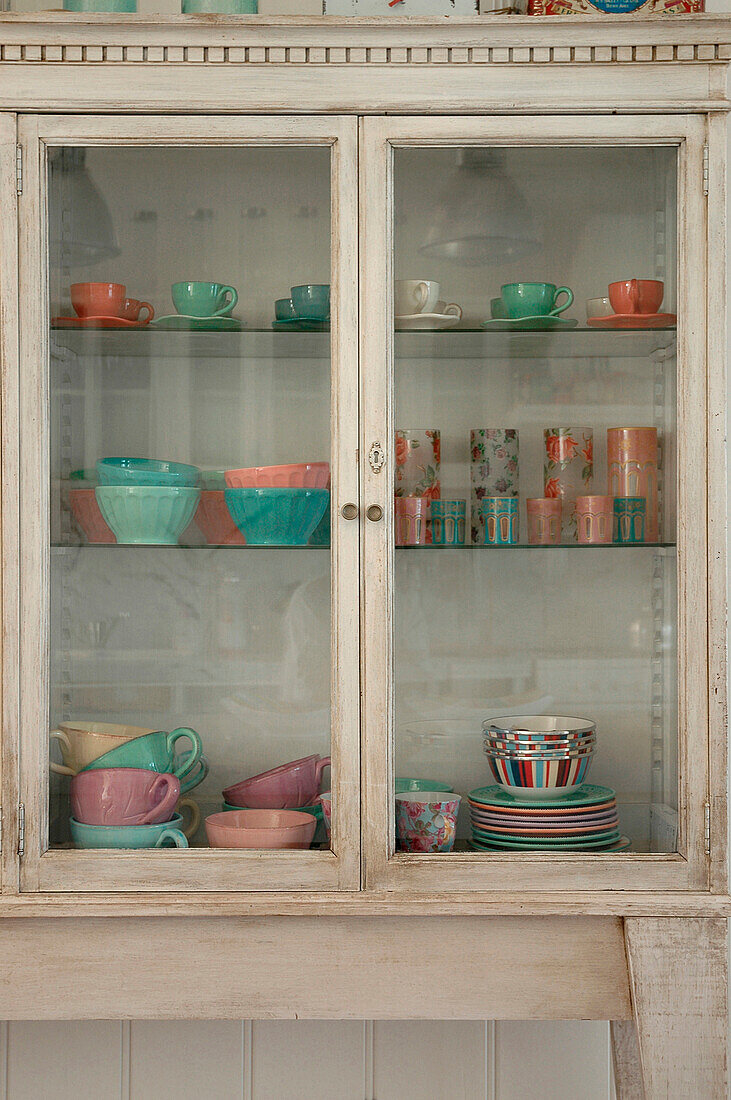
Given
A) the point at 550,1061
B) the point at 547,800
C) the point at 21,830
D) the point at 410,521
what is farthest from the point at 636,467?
the point at 550,1061

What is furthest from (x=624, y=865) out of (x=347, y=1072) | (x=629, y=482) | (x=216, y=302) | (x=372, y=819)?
(x=216, y=302)

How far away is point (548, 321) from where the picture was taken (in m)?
1.32

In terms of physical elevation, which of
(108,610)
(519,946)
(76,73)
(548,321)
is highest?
(76,73)

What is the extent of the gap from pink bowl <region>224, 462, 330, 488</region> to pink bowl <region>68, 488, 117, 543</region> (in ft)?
0.57

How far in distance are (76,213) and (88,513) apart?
1.27ft

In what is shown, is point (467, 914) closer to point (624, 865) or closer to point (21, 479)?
point (624, 865)

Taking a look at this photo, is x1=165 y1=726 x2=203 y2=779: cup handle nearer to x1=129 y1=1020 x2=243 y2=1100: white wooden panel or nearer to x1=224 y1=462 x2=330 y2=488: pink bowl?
x1=224 y1=462 x2=330 y2=488: pink bowl

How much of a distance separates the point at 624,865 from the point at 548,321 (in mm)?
711

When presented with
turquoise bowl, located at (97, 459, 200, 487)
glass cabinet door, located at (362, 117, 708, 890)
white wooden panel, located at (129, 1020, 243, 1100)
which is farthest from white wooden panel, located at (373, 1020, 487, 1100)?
turquoise bowl, located at (97, 459, 200, 487)

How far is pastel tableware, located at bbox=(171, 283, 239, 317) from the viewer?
4.33 feet

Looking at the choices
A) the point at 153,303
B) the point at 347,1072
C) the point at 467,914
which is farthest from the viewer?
the point at 347,1072

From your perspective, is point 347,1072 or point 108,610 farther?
point 347,1072

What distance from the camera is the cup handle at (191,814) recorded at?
1.29 m

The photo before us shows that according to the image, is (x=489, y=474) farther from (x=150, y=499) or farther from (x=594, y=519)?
(x=150, y=499)
